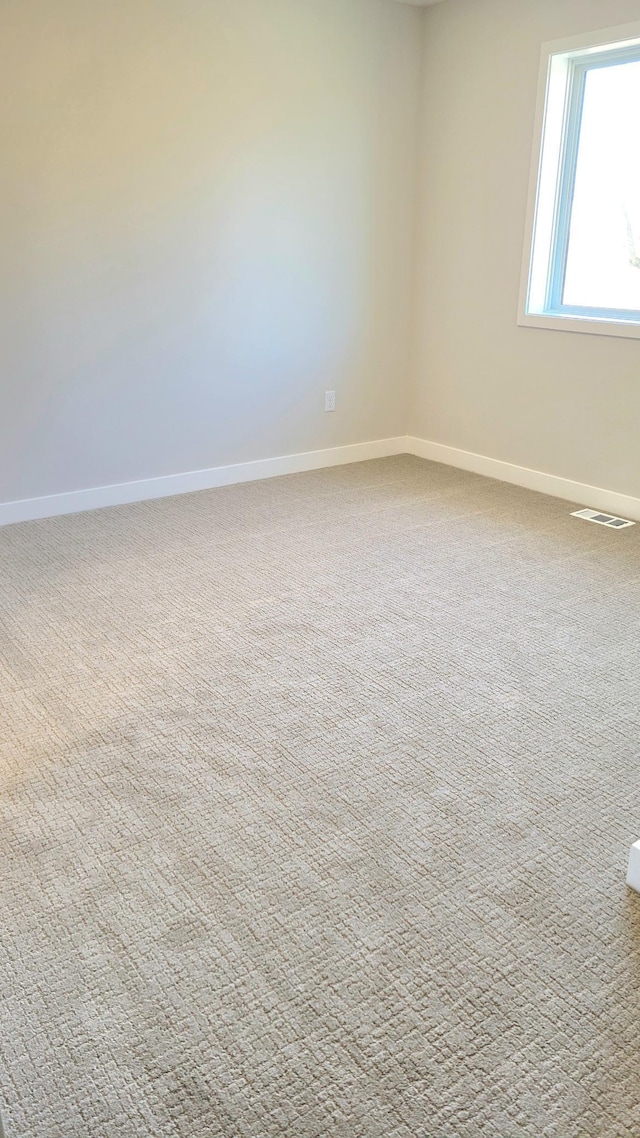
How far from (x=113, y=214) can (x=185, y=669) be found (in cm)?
234

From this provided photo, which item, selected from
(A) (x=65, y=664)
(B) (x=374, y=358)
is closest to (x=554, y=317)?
(B) (x=374, y=358)

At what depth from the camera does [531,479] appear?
14.9 ft

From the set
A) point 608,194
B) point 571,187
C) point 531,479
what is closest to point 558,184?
point 571,187

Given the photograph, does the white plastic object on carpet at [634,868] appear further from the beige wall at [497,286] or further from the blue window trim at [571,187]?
the blue window trim at [571,187]

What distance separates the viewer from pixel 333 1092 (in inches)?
53.2

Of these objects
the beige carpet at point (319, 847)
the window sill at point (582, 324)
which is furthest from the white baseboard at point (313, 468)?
the window sill at point (582, 324)

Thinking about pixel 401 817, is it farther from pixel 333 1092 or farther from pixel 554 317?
pixel 554 317

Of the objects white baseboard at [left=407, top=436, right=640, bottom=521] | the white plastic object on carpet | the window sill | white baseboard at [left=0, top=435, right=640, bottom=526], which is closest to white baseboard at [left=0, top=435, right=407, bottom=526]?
white baseboard at [left=0, top=435, right=640, bottom=526]

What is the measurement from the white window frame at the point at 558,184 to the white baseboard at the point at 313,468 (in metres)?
0.77

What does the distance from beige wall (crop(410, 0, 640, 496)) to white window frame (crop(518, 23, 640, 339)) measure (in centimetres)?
6

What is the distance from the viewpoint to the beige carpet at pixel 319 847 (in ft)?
4.51

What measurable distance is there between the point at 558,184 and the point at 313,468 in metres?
1.94

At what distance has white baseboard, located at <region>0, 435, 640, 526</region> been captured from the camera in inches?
160

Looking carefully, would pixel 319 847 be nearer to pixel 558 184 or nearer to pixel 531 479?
pixel 531 479
